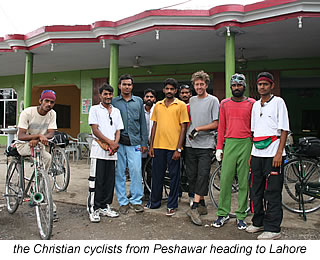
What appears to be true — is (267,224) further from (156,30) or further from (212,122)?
(156,30)

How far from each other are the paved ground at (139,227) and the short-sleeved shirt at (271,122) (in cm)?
91

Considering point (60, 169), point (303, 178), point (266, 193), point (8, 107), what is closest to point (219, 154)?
point (266, 193)

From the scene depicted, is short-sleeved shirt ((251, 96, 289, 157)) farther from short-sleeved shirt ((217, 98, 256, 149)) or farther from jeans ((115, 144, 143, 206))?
jeans ((115, 144, 143, 206))

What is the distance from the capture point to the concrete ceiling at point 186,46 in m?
5.91

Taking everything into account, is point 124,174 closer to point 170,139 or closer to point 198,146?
point 170,139

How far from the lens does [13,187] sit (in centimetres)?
370

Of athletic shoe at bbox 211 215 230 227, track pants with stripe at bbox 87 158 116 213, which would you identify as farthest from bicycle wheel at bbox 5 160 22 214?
athletic shoe at bbox 211 215 230 227

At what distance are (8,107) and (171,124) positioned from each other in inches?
469

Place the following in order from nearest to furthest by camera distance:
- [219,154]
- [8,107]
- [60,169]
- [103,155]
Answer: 1. [219,154]
2. [103,155]
3. [60,169]
4. [8,107]

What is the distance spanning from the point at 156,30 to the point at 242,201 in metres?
4.01

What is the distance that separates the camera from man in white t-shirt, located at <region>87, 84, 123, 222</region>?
350cm

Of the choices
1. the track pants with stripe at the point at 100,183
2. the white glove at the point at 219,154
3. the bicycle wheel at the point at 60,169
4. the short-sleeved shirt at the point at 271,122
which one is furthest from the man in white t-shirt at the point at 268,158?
the bicycle wheel at the point at 60,169

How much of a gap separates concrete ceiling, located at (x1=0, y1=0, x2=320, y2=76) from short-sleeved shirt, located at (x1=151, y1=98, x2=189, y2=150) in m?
2.76
